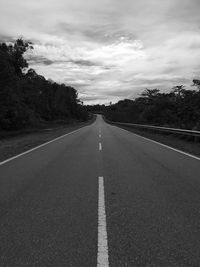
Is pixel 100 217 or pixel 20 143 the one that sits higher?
pixel 100 217

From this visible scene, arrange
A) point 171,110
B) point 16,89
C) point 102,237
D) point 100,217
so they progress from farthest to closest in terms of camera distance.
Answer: point 171,110, point 16,89, point 100,217, point 102,237

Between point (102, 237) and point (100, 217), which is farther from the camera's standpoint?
point (100, 217)

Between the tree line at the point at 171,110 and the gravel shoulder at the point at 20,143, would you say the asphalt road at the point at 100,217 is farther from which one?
the tree line at the point at 171,110

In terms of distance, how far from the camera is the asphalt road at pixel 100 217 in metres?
4.05

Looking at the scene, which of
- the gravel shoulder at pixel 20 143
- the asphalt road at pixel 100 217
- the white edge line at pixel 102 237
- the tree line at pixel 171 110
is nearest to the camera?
the white edge line at pixel 102 237

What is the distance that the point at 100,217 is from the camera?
556cm

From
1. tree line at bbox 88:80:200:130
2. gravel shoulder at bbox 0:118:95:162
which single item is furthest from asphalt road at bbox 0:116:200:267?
tree line at bbox 88:80:200:130

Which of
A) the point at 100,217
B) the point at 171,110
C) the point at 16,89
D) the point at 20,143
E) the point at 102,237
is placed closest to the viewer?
the point at 102,237


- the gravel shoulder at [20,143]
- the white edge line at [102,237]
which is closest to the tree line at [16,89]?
the gravel shoulder at [20,143]

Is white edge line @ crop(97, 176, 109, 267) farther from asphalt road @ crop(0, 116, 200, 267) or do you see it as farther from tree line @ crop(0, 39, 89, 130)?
tree line @ crop(0, 39, 89, 130)

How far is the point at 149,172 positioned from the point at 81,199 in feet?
12.0

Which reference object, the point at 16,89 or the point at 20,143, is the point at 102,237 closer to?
the point at 20,143

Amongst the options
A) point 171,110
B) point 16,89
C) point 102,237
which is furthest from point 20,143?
point 171,110

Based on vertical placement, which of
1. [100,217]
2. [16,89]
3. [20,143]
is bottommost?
[20,143]
